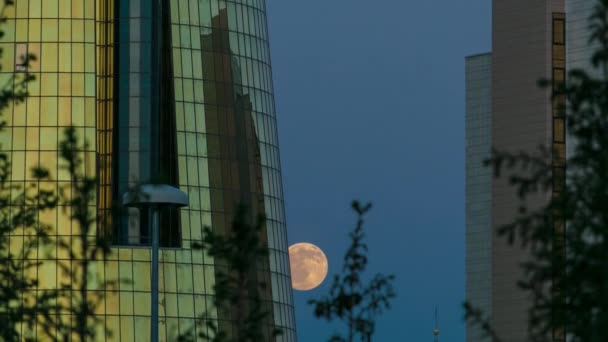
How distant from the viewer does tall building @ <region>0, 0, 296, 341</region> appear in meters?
136

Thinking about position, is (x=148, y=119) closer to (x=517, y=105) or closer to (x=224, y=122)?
(x=224, y=122)

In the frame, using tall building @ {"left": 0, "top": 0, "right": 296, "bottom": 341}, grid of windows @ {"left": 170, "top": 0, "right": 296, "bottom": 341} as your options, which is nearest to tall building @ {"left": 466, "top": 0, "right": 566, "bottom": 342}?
grid of windows @ {"left": 170, "top": 0, "right": 296, "bottom": 341}

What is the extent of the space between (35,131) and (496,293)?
5267 centimetres

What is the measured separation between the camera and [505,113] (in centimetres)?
17225

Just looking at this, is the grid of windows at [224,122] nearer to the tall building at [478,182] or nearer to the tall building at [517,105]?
the tall building at [517,105]

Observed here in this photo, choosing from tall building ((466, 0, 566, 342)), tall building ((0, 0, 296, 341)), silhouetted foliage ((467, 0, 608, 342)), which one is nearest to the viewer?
silhouetted foliage ((467, 0, 608, 342))

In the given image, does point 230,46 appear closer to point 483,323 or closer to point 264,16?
point 264,16

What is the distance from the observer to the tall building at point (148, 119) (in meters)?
136

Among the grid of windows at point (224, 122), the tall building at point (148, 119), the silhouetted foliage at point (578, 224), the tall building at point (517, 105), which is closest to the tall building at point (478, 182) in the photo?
the tall building at point (517, 105)

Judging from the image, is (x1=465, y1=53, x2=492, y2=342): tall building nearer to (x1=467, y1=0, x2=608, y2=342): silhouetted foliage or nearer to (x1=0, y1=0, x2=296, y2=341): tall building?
(x1=0, y1=0, x2=296, y2=341): tall building

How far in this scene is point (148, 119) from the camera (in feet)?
454

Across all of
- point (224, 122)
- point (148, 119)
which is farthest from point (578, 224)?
point (224, 122)

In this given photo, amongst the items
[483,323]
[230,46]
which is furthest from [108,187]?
[483,323]

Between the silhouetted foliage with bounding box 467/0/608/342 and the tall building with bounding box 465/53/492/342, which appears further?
the tall building with bounding box 465/53/492/342
